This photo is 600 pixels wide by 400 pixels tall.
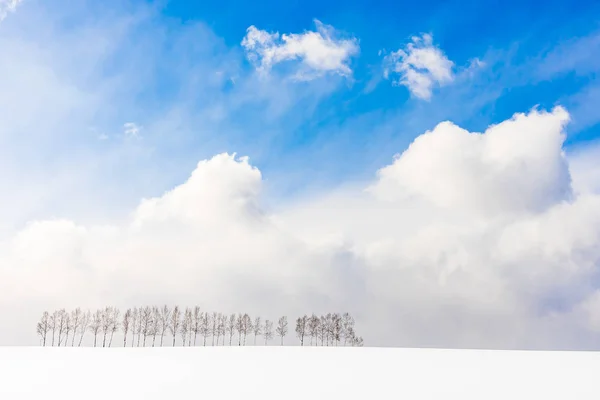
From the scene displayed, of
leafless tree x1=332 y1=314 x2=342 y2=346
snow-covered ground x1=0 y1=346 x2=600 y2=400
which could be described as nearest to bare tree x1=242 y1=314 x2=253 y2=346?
leafless tree x1=332 y1=314 x2=342 y2=346

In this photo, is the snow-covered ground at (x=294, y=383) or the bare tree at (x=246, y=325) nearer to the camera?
the snow-covered ground at (x=294, y=383)

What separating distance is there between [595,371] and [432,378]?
2018cm

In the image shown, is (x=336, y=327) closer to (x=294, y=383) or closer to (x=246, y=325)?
(x=246, y=325)

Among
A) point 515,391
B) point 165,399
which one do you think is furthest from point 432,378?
point 165,399

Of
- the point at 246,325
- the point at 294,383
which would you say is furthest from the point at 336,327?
the point at 294,383

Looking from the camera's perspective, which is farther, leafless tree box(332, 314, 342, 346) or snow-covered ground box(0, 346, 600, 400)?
leafless tree box(332, 314, 342, 346)

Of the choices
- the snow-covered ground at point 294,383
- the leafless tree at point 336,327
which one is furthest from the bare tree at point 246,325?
the snow-covered ground at point 294,383

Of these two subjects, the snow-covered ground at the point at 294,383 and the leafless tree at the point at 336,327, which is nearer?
the snow-covered ground at the point at 294,383

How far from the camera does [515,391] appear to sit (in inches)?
1240

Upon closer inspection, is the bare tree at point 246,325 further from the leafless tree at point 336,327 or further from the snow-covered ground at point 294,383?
the snow-covered ground at point 294,383

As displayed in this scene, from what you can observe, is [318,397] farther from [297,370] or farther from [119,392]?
[297,370]

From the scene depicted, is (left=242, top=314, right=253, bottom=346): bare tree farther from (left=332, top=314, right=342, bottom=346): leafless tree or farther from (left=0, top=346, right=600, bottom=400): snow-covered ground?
(left=0, top=346, right=600, bottom=400): snow-covered ground

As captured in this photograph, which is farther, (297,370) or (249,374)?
(297,370)

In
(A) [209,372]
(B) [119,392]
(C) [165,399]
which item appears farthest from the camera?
(A) [209,372]
